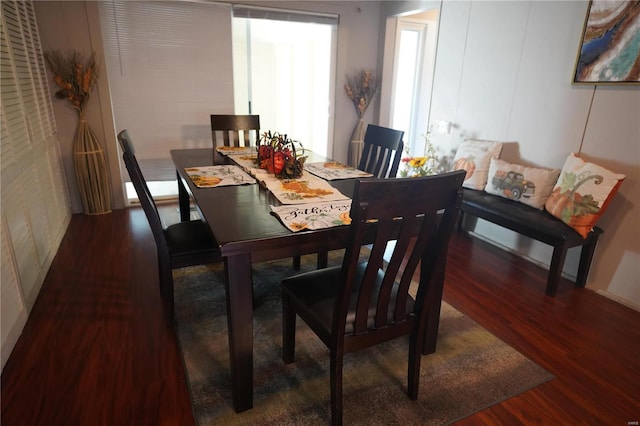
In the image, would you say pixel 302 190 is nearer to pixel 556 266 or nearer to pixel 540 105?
pixel 556 266

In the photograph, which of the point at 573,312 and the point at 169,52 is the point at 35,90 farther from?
the point at 573,312

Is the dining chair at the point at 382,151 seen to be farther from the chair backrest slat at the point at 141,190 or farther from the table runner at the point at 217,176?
the chair backrest slat at the point at 141,190

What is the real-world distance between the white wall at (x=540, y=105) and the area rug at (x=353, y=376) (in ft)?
3.78

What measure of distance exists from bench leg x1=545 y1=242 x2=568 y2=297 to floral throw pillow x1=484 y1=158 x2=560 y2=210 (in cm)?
42

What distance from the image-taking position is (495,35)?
3049 millimetres

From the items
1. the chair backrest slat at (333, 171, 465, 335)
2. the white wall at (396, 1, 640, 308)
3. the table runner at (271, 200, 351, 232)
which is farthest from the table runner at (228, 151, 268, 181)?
the white wall at (396, 1, 640, 308)

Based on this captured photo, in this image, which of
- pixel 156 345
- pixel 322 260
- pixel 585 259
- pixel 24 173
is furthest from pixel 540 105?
pixel 24 173

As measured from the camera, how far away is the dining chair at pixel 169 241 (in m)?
1.75

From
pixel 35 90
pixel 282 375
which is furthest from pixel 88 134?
pixel 282 375

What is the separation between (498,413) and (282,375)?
93cm

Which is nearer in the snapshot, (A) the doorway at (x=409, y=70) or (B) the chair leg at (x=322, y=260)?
(B) the chair leg at (x=322, y=260)

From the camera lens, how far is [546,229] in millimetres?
2383

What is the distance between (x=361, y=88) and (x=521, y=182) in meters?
2.36

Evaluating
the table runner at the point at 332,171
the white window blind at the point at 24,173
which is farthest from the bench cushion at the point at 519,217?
the white window blind at the point at 24,173
